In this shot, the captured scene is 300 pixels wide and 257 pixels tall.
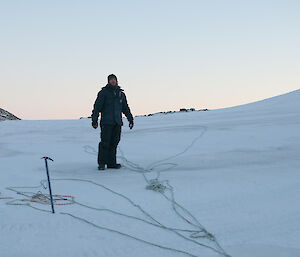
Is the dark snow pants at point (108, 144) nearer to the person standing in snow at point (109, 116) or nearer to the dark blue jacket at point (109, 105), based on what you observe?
the person standing in snow at point (109, 116)

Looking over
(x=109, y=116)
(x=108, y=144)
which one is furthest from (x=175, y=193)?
(x=109, y=116)

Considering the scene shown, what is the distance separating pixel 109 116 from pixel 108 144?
0.41 meters

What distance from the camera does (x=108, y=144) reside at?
5066 millimetres

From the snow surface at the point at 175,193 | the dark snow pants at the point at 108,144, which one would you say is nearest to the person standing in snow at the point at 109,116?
the dark snow pants at the point at 108,144

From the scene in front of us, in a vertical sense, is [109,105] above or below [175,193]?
above

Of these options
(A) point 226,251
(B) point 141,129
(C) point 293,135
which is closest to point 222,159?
(C) point 293,135

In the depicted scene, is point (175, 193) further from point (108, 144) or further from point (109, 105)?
point (109, 105)

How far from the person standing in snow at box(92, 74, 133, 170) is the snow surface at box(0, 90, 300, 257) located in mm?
279

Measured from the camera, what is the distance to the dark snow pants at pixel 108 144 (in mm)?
4989

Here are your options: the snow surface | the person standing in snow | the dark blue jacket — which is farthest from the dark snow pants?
the snow surface

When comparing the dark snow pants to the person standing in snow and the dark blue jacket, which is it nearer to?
the person standing in snow

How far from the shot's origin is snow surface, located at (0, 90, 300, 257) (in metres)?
2.28

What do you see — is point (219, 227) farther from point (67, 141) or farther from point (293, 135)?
point (67, 141)

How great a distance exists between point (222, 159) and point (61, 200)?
255cm
